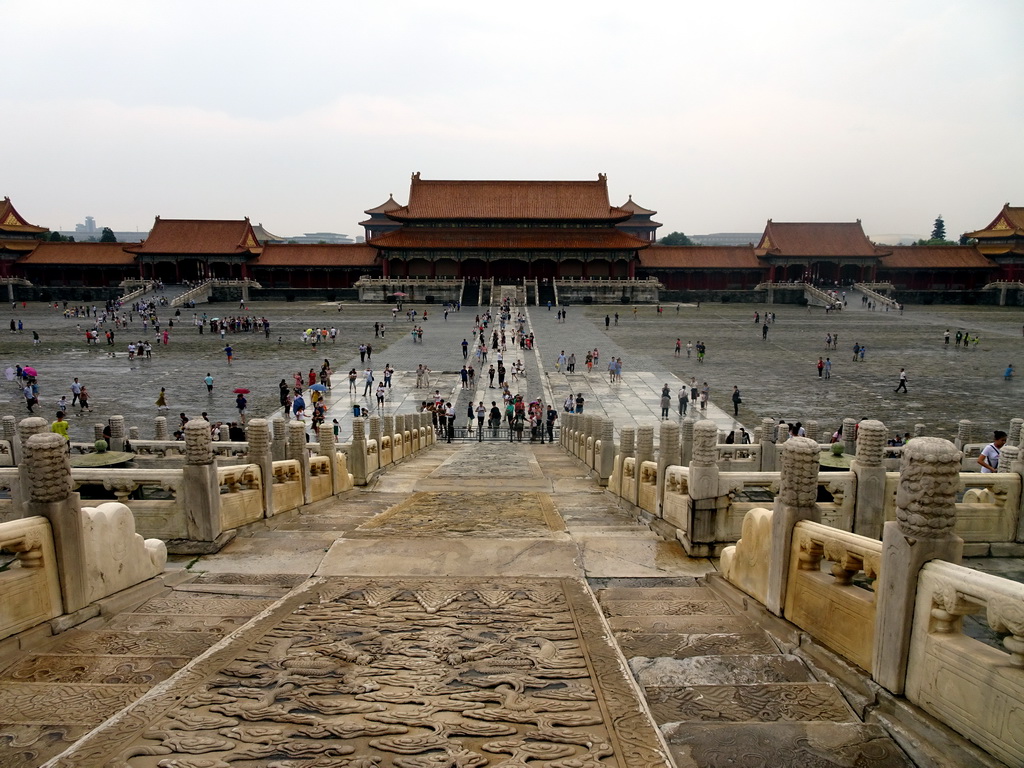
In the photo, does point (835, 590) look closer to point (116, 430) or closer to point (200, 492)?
point (200, 492)

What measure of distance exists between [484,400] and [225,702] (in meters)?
23.8

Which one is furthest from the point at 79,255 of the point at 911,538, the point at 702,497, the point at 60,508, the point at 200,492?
the point at 911,538

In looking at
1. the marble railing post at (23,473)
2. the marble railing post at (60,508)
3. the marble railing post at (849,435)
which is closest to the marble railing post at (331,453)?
the marble railing post at (23,473)

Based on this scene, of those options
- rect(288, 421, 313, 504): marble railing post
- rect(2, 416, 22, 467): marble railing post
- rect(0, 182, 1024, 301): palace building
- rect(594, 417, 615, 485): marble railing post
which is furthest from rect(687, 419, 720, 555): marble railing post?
rect(0, 182, 1024, 301): palace building

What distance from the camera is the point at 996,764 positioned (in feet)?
10.8

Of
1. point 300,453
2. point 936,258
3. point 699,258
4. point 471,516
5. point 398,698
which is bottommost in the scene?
point 471,516

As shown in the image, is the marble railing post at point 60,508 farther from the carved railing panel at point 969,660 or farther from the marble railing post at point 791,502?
the carved railing panel at point 969,660

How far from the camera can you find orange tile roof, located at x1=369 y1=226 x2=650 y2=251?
227ft

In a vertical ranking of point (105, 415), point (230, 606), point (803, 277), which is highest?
point (803, 277)

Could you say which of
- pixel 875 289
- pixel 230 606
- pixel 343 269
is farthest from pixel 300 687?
pixel 875 289

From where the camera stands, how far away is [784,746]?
11.4 feet

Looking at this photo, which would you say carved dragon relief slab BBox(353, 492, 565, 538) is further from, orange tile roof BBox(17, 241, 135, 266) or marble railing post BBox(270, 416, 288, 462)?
orange tile roof BBox(17, 241, 135, 266)

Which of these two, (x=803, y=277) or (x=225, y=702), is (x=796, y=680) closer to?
(x=225, y=702)

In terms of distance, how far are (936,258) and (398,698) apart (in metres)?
85.4
